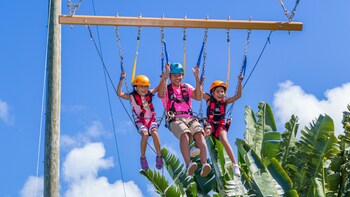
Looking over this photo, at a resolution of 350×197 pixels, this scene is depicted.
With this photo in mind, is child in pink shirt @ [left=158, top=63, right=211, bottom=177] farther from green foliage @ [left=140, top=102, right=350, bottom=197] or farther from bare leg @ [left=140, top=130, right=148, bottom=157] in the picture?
green foliage @ [left=140, top=102, right=350, bottom=197]

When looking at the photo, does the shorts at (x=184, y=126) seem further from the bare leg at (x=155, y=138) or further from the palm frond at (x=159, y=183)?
the palm frond at (x=159, y=183)

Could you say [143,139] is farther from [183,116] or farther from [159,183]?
[159,183]

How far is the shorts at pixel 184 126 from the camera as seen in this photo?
8.56 metres

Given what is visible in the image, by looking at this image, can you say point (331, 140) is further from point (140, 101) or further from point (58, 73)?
point (58, 73)

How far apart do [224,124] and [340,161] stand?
7.99 ft

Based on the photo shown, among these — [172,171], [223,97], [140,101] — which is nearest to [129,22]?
[140,101]

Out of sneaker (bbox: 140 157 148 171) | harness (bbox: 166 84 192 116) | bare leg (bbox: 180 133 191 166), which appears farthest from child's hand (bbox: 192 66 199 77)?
sneaker (bbox: 140 157 148 171)

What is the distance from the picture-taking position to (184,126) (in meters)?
8.57

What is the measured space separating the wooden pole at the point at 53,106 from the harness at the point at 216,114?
1.86 m

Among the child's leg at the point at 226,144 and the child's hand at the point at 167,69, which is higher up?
the child's hand at the point at 167,69

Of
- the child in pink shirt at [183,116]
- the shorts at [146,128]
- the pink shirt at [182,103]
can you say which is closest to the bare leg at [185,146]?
the child in pink shirt at [183,116]

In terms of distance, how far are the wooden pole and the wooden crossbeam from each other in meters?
0.64

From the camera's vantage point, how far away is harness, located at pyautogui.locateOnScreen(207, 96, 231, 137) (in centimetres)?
900

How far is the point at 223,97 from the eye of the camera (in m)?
9.08
